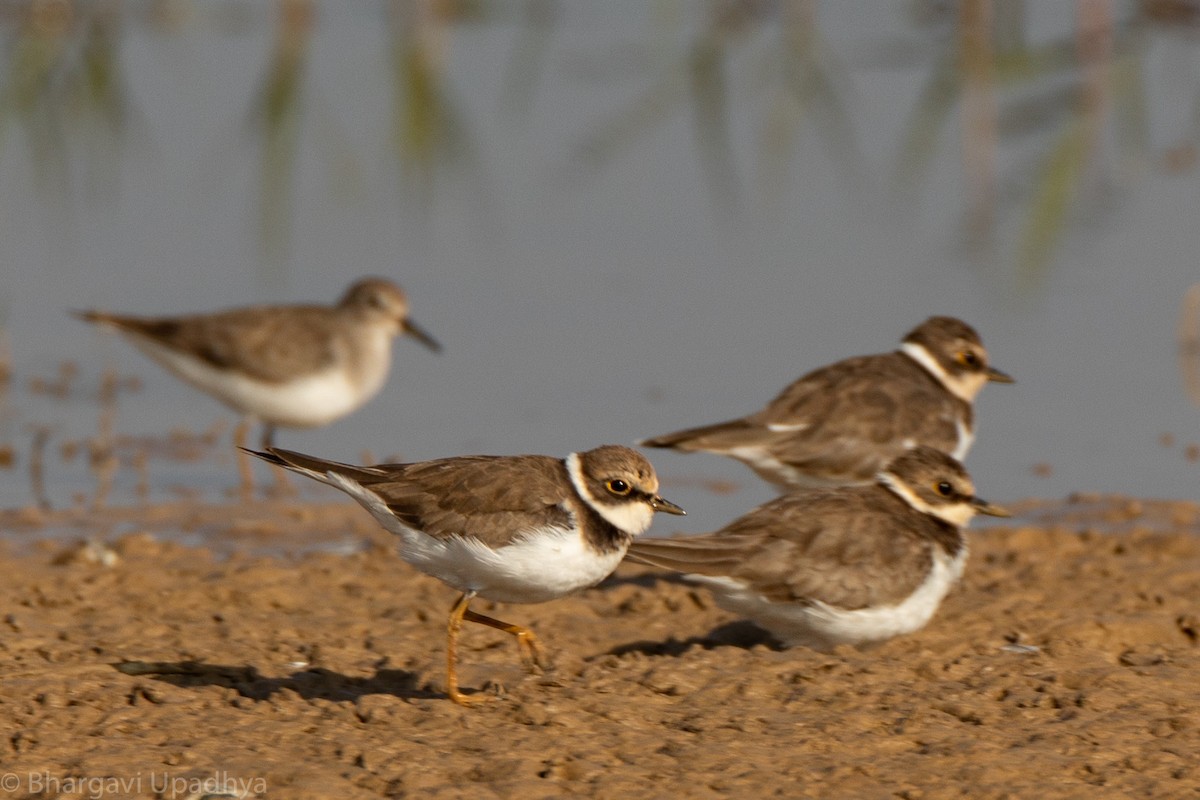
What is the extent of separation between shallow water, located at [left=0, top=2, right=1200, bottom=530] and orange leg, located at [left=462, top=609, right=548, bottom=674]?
11.1 ft

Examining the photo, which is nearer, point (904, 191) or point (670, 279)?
point (670, 279)

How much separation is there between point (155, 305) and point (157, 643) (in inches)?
239

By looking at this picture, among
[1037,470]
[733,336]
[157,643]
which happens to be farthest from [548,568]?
[733,336]

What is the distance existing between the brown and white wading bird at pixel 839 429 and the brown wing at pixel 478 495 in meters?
2.67

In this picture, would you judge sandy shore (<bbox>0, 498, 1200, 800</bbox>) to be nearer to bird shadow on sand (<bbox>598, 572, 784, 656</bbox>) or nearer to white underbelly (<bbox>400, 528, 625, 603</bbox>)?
bird shadow on sand (<bbox>598, 572, 784, 656</bbox>)

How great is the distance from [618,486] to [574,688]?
2.56ft

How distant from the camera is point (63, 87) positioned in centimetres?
1762

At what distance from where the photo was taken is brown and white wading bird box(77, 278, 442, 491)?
12.4 meters

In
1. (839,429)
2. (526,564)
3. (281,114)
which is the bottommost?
(526,564)

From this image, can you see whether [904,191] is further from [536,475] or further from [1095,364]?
[536,475]

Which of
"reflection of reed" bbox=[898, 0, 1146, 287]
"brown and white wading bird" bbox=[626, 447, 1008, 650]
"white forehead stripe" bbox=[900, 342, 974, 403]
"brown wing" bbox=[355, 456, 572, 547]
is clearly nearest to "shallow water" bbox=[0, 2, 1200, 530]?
"reflection of reed" bbox=[898, 0, 1146, 287]

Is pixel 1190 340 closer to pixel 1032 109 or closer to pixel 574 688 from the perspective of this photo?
pixel 1032 109

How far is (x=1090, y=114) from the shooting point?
17.8 meters

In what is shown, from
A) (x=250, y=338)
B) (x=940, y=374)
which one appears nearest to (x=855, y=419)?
(x=940, y=374)
